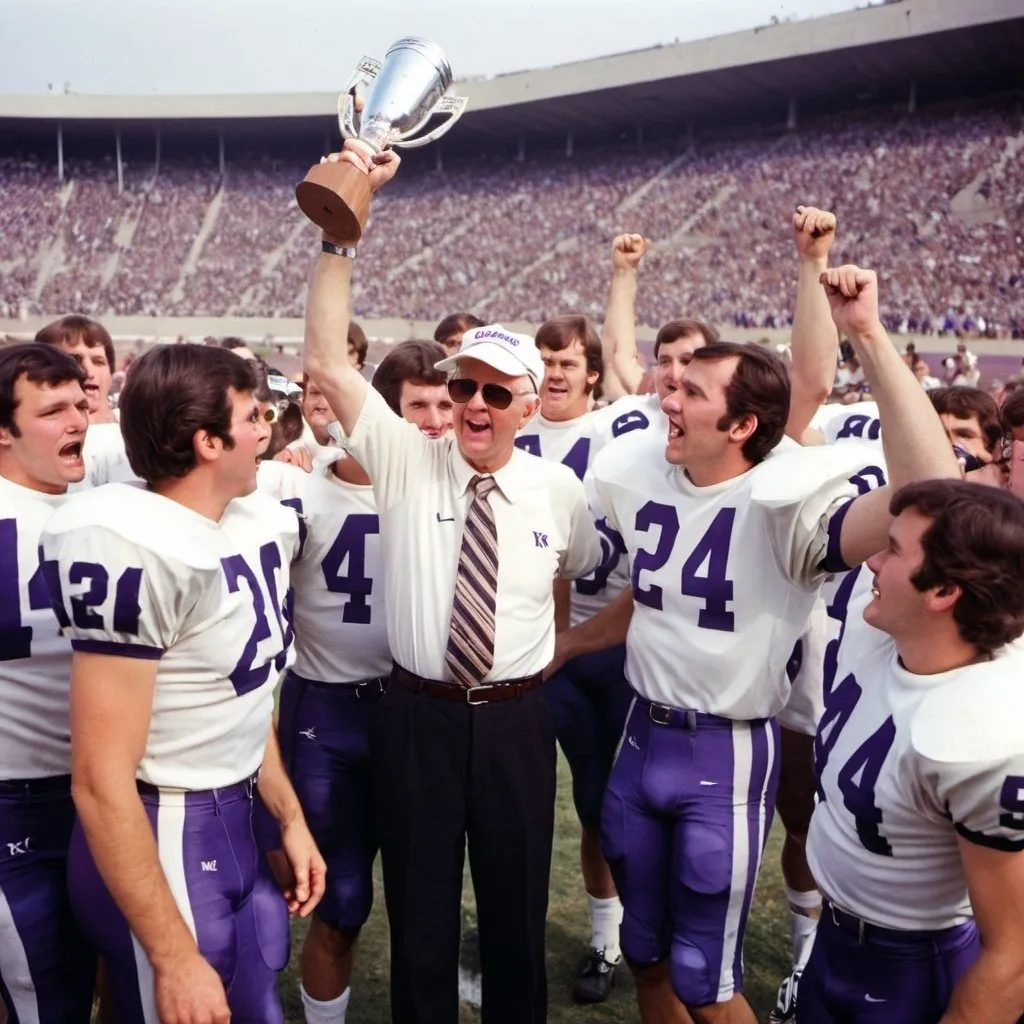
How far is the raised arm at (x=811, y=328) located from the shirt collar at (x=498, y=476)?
91cm

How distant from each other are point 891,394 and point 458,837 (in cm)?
155

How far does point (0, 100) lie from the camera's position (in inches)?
1329

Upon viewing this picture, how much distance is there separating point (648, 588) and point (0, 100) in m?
38.2

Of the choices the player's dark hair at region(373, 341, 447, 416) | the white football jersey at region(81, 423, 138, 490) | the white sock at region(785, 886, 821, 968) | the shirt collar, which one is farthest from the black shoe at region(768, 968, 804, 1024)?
the white football jersey at region(81, 423, 138, 490)

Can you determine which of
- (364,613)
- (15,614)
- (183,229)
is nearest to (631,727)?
(364,613)

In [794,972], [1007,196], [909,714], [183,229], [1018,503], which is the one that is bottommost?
[794,972]

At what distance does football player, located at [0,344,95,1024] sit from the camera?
7.60 ft

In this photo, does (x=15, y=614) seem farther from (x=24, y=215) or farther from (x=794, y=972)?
(x=24, y=215)

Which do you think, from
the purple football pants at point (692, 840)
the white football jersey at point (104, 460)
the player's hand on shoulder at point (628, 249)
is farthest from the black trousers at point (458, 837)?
the player's hand on shoulder at point (628, 249)

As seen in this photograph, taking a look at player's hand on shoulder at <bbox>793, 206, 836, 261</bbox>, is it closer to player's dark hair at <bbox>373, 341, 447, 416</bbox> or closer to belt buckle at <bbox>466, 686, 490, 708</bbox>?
player's dark hair at <bbox>373, 341, 447, 416</bbox>

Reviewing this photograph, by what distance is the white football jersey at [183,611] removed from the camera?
1856 millimetres

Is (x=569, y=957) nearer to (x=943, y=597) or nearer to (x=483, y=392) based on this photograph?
(x=483, y=392)

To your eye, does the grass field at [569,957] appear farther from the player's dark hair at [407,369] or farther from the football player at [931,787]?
the player's dark hair at [407,369]

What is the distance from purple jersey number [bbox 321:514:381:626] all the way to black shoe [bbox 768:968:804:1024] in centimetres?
189
